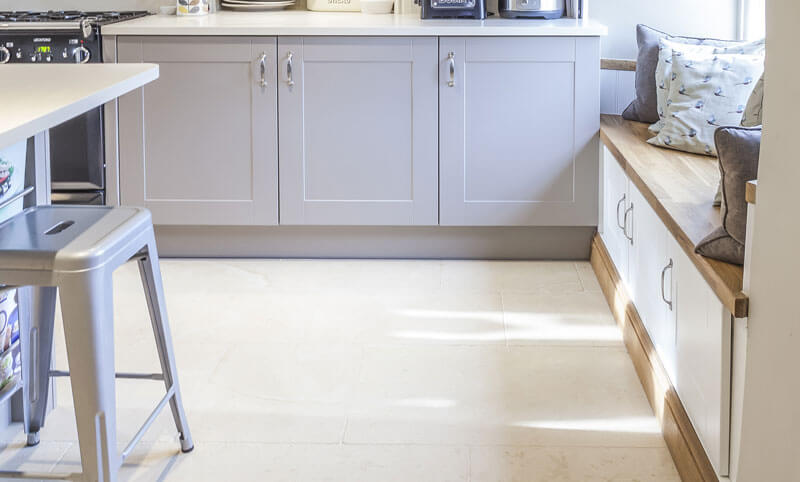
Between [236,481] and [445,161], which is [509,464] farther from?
[445,161]

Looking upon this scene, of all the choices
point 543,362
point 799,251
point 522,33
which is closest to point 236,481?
point 543,362

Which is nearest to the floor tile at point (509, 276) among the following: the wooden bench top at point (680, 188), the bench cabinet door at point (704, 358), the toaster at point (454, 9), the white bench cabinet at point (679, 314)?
the white bench cabinet at point (679, 314)

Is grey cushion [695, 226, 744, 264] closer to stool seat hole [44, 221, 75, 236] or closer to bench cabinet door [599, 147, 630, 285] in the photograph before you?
bench cabinet door [599, 147, 630, 285]

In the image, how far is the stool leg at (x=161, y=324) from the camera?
2.36m

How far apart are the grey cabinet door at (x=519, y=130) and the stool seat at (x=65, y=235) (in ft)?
6.63

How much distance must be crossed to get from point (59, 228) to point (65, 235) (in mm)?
100

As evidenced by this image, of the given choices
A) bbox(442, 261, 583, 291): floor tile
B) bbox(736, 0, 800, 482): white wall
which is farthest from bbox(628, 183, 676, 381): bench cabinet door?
bbox(736, 0, 800, 482): white wall

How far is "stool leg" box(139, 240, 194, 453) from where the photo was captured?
2359 millimetres

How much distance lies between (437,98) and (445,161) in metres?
0.25

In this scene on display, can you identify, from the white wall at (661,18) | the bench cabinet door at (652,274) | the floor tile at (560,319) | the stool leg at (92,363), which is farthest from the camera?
the white wall at (661,18)

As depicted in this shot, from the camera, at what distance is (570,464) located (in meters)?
2.50

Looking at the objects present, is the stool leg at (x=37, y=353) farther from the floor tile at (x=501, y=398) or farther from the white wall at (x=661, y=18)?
the white wall at (x=661, y=18)

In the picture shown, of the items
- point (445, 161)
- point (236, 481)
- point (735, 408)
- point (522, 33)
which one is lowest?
point (236, 481)

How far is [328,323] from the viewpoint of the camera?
3525 millimetres
